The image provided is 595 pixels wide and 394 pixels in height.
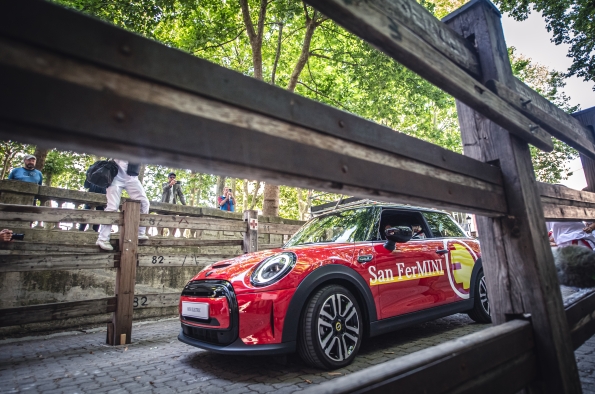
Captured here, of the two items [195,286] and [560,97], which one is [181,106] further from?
[560,97]

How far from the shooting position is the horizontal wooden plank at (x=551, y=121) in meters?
2.16

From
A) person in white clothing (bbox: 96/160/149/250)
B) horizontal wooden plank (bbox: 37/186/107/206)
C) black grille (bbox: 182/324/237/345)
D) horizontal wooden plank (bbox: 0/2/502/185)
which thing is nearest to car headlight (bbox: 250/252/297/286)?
black grille (bbox: 182/324/237/345)

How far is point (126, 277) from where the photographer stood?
483 centimetres

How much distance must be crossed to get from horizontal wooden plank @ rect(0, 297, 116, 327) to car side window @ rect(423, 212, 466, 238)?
495cm

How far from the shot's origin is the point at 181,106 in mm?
876

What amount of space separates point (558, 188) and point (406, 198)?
257 centimetres

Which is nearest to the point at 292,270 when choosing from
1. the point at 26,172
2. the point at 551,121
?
the point at 551,121

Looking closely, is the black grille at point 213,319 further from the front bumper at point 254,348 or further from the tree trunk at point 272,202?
the tree trunk at point 272,202

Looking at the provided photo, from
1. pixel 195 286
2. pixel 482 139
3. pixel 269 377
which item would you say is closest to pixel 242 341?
pixel 269 377

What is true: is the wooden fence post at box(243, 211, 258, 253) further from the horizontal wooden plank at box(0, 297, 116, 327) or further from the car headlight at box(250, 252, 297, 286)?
the car headlight at box(250, 252, 297, 286)

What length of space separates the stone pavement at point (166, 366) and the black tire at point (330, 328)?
0.13m

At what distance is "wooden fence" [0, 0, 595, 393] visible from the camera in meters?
0.71

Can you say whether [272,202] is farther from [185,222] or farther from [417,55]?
[417,55]

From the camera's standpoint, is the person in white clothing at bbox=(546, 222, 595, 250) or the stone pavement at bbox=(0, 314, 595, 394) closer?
the stone pavement at bbox=(0, 314, 595, 394)
